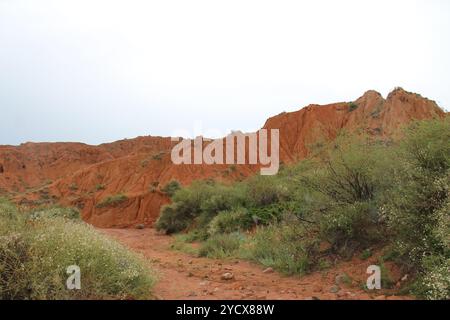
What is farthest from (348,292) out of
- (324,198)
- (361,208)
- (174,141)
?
(174,141)

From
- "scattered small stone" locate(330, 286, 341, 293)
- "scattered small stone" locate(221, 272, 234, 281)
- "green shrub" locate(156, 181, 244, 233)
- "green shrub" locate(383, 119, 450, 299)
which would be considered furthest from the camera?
"green shrub" locate(156, 181, 244, 233)

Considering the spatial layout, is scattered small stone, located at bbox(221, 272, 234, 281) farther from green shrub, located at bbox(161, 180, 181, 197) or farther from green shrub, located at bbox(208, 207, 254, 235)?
green shrub, located at bbox(161, 180, 181, 197)

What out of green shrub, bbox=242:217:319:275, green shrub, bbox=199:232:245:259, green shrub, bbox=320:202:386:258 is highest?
green shrub, bbox=320:202:386:258

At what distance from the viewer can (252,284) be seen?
22.2 feet

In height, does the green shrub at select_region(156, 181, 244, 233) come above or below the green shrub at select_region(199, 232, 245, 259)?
above

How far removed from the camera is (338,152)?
870 centimetres

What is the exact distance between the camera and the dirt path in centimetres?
583

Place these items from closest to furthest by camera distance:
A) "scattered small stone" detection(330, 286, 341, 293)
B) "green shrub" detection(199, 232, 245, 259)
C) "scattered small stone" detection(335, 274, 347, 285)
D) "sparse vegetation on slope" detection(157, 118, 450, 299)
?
"sparse vegetation on slope" detection(157, 118, 450, 299), "scattered small stone" detection(330, 286, 341, 293), "scattered small stone" detection(335, 274, 347, 285), "green shrub" detection(199, 232, 245, 259)

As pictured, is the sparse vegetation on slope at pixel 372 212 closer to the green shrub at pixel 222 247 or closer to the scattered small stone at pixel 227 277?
the green shrub at pixel 222 247

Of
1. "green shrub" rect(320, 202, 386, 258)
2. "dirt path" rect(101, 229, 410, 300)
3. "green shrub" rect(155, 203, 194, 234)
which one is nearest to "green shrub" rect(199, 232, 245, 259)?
"dirt path" rect(101, 229, 410, 300)

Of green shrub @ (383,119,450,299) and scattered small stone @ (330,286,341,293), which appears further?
scattered small stone @ (330,286,341,293)
